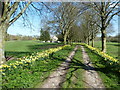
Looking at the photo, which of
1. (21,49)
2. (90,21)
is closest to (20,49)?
(21,49)

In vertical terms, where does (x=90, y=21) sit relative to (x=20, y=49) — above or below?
above

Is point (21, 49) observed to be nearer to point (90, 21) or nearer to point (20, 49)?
point (20, 49)

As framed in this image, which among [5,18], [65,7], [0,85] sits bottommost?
[0,85]

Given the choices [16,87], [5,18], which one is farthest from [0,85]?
[5,18]

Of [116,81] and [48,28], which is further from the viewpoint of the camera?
[48,28]

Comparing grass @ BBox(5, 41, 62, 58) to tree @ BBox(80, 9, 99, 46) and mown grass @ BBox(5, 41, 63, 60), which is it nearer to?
mown grass @ BBox(5, 41, 63, 60)

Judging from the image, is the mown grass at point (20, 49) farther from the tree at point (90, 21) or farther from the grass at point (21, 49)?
the tree at point (90, 21)

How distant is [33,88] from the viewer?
4.38 meters

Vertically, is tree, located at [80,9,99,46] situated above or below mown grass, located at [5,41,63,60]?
above

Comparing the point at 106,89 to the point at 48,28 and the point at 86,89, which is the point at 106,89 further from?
the point at 48,28

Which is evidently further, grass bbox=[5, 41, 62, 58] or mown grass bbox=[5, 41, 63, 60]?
grass bbox=[5, 41, 62, 58]

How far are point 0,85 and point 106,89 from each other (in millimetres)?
4029

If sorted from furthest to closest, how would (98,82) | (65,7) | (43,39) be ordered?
(43,39)
(65,7)
(98,82)

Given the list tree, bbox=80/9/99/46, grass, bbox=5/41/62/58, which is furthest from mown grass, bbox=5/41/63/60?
tree, bbox=80/9/99/46
